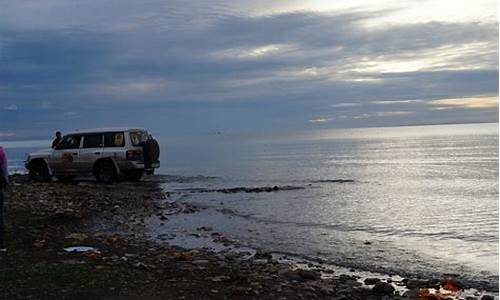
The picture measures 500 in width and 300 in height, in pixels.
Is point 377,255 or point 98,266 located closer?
point 98,266

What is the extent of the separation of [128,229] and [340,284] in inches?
302

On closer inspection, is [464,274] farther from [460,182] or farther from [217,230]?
[460,182]

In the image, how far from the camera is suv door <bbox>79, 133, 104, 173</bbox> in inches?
989

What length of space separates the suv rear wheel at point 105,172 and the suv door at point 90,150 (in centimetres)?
35

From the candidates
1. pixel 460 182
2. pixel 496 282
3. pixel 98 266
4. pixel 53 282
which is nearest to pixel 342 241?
pixel 496 282

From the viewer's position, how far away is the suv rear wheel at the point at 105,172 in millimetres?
25484

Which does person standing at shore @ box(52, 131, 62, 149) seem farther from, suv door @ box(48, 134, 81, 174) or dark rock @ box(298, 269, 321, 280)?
dark rock @ box(298, 269, 321, 280)

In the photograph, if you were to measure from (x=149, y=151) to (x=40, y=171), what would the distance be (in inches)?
231

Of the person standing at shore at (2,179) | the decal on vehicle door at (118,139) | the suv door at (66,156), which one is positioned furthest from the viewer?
the suv door at (66,156)

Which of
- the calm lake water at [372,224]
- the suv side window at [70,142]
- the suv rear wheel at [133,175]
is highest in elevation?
the suv side window at [70,142]

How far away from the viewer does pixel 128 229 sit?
1535cm

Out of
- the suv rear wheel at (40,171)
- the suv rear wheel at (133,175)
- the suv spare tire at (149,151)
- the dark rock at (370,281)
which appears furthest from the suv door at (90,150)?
the dark rock at (370,281)

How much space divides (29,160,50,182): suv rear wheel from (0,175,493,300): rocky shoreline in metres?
11.9

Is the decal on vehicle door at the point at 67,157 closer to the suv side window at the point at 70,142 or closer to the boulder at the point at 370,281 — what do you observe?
the suv side window at the point at 70,142
